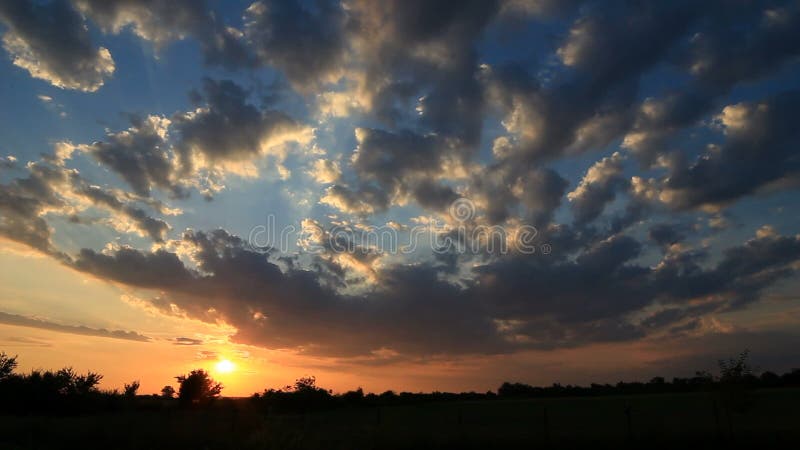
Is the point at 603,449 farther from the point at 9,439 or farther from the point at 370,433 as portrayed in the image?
the point at 9,439

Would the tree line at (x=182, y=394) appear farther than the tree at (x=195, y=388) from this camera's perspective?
No

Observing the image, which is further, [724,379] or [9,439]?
[724,379]

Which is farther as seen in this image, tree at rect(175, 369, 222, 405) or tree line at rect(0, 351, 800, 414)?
tree at rect(175, 369, 222, 405)

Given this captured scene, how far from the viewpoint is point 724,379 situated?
1229 inches

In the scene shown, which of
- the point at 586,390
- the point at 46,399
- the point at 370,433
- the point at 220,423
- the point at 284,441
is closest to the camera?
the point at 284,441

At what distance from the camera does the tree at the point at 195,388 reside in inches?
2265

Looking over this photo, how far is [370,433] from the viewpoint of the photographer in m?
23.9

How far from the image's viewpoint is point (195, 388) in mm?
57719

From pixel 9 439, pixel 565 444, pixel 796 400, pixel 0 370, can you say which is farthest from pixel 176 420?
pixel 796 400

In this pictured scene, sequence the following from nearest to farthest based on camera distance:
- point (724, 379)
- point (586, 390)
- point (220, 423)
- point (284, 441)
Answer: point (284, 441), point (220, 423), point (724, 379), point (586, 390)

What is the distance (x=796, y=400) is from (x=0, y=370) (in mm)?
85664

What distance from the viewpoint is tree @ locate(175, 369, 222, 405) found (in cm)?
5753

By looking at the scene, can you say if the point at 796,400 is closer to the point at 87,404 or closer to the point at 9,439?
the point at 9,439

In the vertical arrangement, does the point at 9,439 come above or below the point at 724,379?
below
